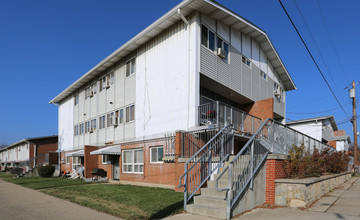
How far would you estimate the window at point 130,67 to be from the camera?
17.2 m

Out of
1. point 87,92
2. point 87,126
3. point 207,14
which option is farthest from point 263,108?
point 87,92

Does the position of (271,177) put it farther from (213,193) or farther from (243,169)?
(213,193)

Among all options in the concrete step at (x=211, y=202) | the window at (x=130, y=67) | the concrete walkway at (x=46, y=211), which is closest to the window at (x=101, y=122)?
the window at (x=130, y=67)

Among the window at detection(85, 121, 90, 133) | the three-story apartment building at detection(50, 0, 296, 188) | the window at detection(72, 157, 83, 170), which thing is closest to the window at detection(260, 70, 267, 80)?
the three-story apartment building at detection(50, 0, 296, 188)

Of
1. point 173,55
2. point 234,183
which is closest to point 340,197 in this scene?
point 234,183

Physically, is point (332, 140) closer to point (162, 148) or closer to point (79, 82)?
point (162, 148)

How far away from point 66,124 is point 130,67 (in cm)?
1450

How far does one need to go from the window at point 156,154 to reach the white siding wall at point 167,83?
37.2 inches

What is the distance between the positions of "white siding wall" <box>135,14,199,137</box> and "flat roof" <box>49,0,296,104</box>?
0.51m

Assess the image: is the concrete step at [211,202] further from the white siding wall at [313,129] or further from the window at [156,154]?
the white siding wall at [313,129]

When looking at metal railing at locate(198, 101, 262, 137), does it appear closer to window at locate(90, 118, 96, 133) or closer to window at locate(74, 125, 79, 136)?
window at locate(90, 118, 96, 133)

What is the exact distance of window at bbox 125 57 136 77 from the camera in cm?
1716

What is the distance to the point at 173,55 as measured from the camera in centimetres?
1380

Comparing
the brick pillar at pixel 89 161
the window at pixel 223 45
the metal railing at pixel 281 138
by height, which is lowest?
the brick pillar at pixel 89 161
